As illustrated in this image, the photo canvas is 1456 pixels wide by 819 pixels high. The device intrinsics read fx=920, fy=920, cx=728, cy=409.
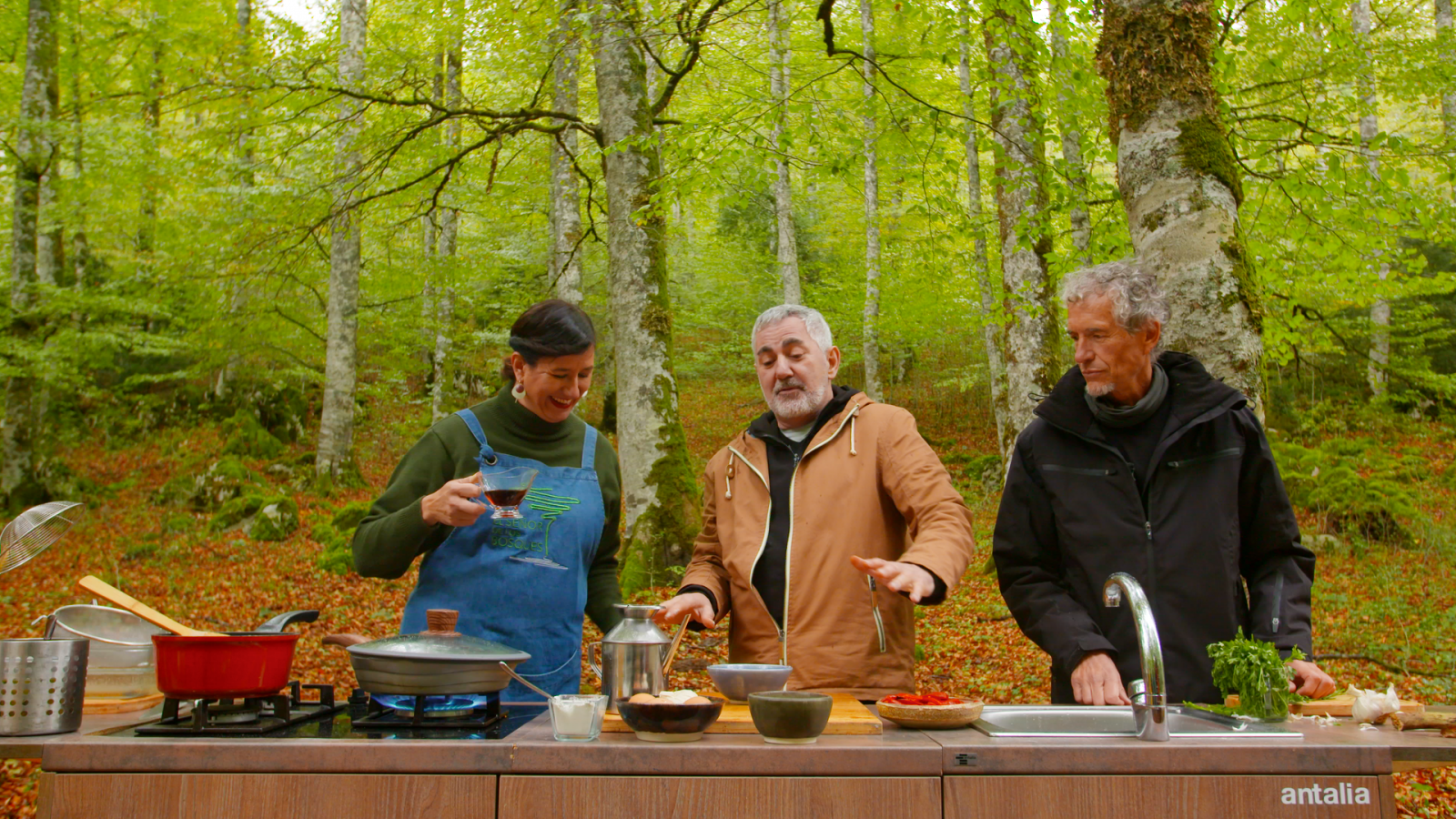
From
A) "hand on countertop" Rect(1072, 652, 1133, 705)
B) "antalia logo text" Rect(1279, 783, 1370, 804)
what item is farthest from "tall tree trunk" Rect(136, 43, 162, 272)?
"antalia logo text" Rect(1279, 783, 1370, 804)

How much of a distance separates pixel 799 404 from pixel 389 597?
24.5ft

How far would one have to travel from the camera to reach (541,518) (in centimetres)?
292

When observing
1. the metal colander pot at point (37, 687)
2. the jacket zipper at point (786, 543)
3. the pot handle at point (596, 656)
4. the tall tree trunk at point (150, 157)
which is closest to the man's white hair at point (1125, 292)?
the jacket zipper at point (786, 543)

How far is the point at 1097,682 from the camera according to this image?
2.46 meters

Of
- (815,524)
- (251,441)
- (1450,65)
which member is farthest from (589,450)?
(251,441)

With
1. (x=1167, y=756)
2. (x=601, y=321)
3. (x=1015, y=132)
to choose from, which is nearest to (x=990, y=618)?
(x=1015, y=132)

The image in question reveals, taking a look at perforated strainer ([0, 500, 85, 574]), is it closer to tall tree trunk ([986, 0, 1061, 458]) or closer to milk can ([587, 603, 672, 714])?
milk can ([587, 603, 672, 714])

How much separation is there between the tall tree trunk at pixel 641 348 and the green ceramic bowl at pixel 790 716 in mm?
5454

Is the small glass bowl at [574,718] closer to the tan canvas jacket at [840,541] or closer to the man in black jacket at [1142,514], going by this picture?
the tan canvas jacket at [840,541]

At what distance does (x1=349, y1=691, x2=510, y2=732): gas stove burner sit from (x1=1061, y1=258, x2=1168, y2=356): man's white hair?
196 cm

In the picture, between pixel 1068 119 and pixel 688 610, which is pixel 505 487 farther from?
pixel 1068 119

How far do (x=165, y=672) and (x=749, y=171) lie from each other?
6.49m

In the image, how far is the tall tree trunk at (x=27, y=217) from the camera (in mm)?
11070

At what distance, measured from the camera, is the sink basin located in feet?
6.48
